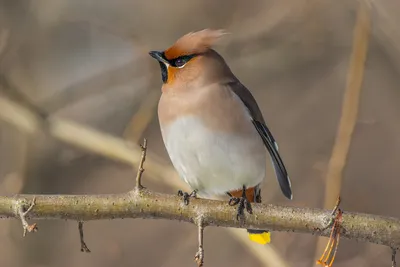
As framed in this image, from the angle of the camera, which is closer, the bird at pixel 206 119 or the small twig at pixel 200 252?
the small twig at pixel 200 252

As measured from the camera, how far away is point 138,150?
399cm

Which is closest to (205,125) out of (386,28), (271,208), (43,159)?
(271,208)

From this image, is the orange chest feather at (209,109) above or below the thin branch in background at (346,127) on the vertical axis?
below

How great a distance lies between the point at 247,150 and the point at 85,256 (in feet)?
9.50

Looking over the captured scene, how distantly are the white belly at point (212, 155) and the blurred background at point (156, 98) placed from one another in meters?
1.62

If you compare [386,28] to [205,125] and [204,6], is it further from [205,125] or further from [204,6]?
[204,6]

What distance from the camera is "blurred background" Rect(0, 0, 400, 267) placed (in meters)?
4.84

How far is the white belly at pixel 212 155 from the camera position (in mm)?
2734

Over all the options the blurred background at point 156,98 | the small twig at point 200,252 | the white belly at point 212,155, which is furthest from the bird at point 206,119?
the blurred background at point 156,98

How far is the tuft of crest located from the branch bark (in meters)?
0.61

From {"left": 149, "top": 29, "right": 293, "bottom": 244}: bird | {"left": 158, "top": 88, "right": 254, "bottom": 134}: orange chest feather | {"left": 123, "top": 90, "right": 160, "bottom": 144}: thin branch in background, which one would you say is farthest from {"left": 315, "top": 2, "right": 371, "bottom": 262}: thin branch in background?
{"left": 123, "top": 90, "right": 160, "bottom": 144}: thin branch in background

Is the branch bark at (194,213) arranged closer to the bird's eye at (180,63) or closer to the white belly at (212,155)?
the white belly at (212,155)

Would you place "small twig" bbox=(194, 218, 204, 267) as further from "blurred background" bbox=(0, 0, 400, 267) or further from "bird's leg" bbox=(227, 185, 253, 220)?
"blurred background" bbox=(0, 0, 400, 267)

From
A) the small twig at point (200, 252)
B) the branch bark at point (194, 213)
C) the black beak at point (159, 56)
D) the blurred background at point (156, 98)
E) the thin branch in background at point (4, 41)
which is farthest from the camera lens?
the blurred background at point (156, 98)
